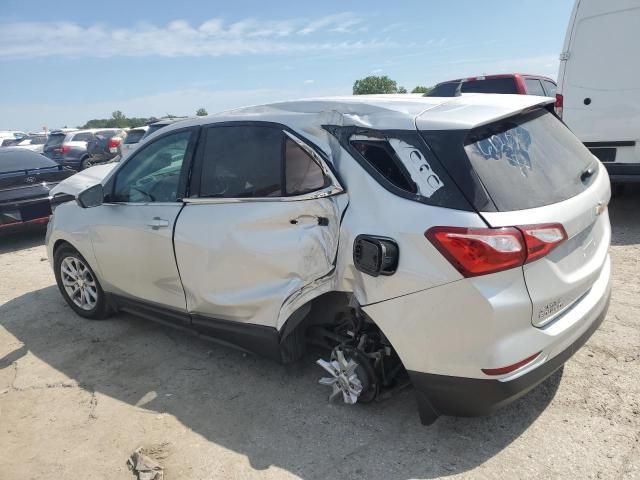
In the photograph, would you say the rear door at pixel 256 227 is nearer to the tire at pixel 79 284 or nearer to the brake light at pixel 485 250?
the brake light at pixel 485 250

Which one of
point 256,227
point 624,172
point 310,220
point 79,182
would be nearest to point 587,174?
point 310,220

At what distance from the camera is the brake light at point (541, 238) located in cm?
218

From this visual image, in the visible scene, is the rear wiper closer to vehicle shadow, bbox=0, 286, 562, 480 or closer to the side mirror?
vehicle shadow, bbox=0, 286, 562, 480

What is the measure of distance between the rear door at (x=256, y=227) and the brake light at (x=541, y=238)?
0.90 metres

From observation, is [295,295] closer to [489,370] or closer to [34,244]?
[489,370]

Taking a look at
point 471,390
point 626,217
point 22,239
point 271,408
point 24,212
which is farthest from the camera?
point 22,239

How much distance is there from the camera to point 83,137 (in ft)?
65.5

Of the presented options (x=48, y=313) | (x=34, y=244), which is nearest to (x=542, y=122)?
(x=48, y=313)

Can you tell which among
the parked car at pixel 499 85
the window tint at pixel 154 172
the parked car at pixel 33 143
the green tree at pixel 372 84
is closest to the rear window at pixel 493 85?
the parked car at pixel 499 85

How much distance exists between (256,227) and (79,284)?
7.98ft

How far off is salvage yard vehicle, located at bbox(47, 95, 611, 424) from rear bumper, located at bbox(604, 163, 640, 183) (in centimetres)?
308

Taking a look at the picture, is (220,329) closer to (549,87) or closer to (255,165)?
(255,165)

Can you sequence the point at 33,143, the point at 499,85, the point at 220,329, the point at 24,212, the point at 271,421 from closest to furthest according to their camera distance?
the point at 271,421 < the point at 220,329 < the point at 24,212 < the point at 499,85 < the point at 33,143

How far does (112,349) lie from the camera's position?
156 inches
